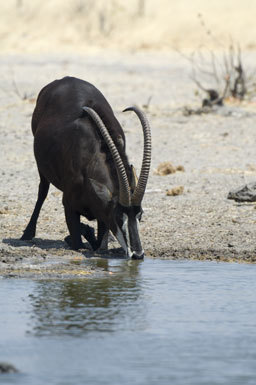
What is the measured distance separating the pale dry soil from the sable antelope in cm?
42

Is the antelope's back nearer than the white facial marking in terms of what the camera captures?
No

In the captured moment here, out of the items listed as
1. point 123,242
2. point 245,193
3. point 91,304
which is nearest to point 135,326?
point 91,304

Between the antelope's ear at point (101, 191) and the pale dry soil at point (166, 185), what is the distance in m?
0.63

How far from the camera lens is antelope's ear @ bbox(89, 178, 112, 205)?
8.45 meters

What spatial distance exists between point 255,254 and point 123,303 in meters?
2.38

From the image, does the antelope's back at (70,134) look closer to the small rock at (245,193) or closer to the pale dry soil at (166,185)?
the pale dry soil at (166,185)

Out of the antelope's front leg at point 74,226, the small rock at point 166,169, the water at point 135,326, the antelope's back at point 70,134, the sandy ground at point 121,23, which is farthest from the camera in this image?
the sandy ground at point 121,23

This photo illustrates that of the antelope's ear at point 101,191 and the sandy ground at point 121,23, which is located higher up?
the sandy ground at point 121,23

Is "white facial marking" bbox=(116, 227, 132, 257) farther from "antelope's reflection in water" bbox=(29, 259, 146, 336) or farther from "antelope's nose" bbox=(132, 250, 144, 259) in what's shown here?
"antelope's reflection in water" bbox=(29, 259, 146, 336)

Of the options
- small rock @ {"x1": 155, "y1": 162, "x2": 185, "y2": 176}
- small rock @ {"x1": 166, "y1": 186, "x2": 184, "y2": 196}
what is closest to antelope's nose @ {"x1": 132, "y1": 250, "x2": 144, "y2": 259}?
small rock @ {"x1": 166, "y1": 186, "x2": 184, "y2": 196}

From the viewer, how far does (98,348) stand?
5.77 meters


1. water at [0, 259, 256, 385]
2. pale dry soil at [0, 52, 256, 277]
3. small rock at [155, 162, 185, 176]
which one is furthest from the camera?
small rock at [155, 162, 185, 176]

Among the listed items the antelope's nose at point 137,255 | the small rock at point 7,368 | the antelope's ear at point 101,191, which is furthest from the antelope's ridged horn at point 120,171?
the small rock at point 7,368

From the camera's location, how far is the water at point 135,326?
17.4 feet
